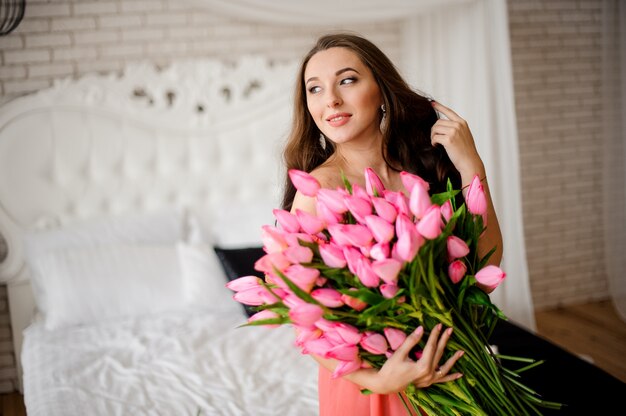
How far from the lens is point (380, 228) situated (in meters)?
0.87

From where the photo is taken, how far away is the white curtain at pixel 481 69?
287 centimetres

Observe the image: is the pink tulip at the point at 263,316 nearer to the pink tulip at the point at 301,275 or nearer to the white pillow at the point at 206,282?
the pink tulip at the point at 301,275

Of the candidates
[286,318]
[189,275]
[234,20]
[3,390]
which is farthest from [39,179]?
[286,318]

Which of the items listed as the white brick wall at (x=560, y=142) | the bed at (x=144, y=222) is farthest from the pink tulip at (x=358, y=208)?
the white brick wall at (x=560, y=142)

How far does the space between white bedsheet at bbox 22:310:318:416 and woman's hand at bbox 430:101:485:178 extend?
3.29ft

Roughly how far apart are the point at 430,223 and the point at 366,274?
124 millimetres

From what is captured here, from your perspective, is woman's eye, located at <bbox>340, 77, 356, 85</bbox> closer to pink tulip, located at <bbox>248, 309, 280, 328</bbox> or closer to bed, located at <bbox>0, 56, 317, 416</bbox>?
pink tulip, located at <bbox>248, 309, 280, 328</bbox>

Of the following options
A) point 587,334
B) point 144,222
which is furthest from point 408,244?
point 587,334

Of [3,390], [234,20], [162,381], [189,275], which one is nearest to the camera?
[162,381]

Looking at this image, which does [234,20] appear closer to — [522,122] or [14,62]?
[14,62]

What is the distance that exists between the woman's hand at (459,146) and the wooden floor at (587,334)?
2409 mm

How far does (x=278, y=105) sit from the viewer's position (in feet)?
11.5

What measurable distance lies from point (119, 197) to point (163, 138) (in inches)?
16.6

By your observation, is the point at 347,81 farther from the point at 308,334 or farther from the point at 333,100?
the point at 308,334
